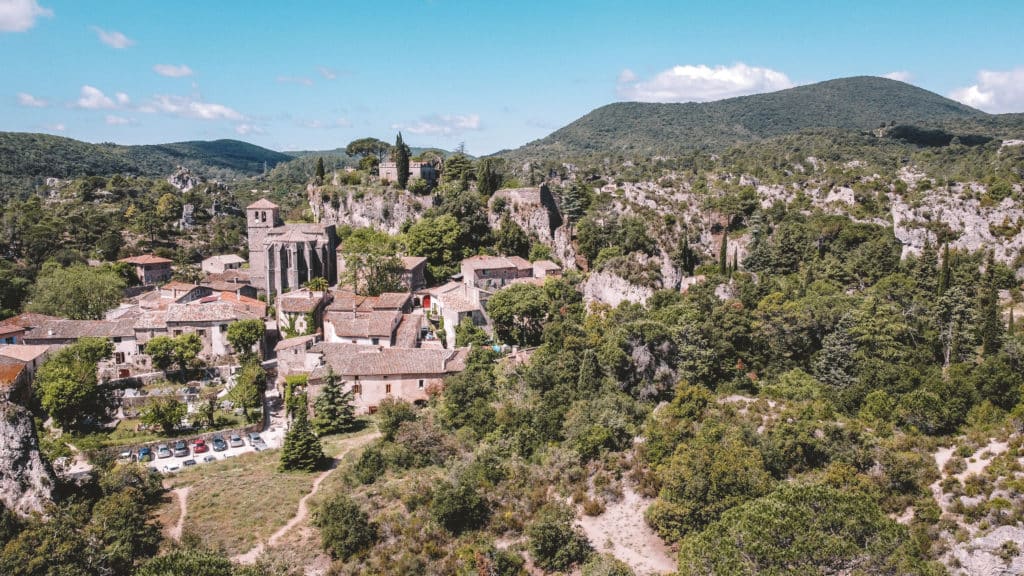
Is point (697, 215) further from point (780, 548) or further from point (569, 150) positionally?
point (569, 150)

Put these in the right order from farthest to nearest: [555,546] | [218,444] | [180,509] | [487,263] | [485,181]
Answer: [485,181]
[487,263]
[218,444]
[180,509]
[555,546]

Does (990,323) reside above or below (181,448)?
above

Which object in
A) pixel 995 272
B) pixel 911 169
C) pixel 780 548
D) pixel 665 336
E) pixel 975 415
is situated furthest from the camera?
pixel 911 169

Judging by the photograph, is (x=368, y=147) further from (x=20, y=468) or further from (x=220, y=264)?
(x=20, y=468)

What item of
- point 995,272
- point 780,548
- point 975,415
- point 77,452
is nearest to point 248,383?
point 77,452

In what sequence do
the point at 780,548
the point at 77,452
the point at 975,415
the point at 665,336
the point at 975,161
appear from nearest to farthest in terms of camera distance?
the point at 780,548 < the point at 975,415 < the point at 77,452 < the point at 665,336 < the point at 975,161

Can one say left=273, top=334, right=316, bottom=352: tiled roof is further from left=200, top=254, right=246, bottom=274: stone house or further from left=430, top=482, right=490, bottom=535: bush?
left=200, top=254, right=246, bottom=274: stone house

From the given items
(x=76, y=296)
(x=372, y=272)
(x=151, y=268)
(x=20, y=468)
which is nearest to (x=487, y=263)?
(x=372, y=272)
